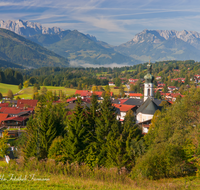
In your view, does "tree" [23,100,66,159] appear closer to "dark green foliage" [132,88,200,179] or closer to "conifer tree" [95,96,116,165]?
"conifer tree" [95,96,116,165]

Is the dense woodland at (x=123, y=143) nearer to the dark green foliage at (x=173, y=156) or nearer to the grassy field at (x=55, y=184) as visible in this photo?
the dark green foliage at (x=173, y=156)

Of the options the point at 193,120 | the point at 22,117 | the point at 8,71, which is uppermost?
the point at 8,71

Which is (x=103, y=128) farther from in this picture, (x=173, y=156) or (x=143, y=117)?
(x=143, y=117)

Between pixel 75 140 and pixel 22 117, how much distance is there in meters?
42.1

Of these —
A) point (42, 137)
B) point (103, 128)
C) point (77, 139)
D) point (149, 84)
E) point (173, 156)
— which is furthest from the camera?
point (149, 84)

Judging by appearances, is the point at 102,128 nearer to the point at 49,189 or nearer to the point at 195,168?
the point at 195,168

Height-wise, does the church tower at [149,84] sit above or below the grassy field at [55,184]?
above

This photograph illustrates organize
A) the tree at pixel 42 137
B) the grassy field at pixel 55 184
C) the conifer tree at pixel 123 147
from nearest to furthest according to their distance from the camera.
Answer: the grassy field at pixel 55 184 < the conifer tree at pixel 123 147 < the tree at pixel 42 137

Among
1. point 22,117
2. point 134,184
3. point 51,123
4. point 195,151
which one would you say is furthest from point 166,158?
point 22,117

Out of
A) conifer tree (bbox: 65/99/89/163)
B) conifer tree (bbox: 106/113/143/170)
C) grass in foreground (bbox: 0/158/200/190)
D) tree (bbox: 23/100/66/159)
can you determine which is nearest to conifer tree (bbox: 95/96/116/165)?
conifer tree (bbox: 106/113/143/170)

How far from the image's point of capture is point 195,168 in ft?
68.1

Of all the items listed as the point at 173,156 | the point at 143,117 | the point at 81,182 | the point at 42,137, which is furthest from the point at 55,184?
the point at 143,117

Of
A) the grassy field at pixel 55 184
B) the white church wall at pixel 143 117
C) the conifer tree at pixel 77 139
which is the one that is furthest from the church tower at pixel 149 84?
the grassy field at pixel 55 184

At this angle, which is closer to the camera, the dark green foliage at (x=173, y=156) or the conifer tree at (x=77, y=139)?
the dark green foliage at (x=173, y=156)
